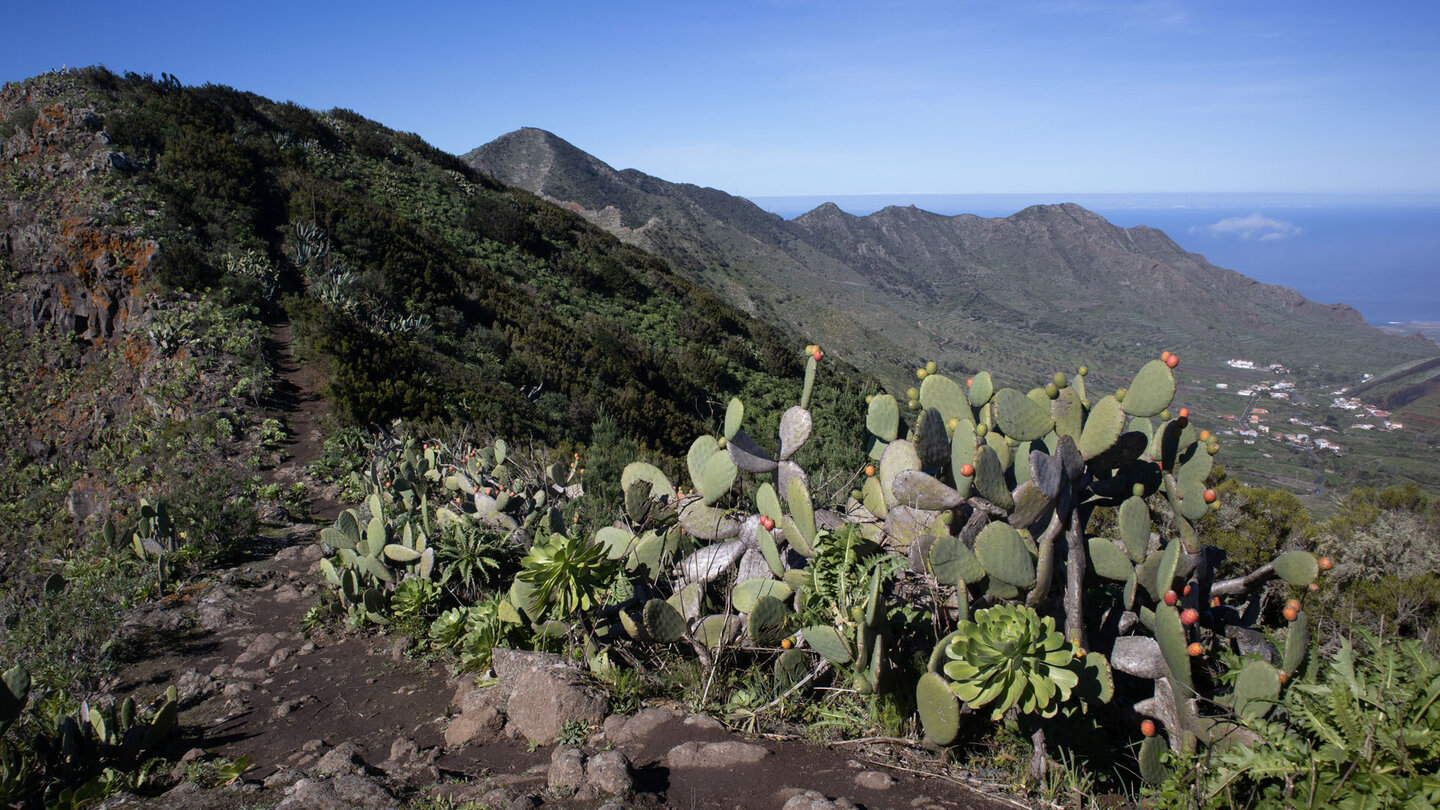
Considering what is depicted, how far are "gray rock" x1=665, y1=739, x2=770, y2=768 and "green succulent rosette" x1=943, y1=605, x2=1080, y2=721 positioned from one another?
2.59ft

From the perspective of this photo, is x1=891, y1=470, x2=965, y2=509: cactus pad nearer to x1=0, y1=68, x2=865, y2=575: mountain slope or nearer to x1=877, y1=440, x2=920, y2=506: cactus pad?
x1=877, y1=440, x2=920, y2=506: cactus pad

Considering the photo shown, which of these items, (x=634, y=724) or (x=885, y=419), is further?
(x=885, y=419)

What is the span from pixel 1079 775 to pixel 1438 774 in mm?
953

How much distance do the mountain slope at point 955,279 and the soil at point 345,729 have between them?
884 inches

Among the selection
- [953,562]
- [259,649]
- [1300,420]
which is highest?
[953,562]

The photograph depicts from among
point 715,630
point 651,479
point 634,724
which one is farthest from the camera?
point 651,479

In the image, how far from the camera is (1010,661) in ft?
6.40

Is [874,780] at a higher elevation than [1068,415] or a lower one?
lower

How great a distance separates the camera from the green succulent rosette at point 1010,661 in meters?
1.91

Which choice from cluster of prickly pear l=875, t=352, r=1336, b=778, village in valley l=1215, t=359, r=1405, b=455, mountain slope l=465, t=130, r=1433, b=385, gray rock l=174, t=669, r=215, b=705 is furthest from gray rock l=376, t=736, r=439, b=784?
village in valley l=1215, t=359, r=1405, b=455

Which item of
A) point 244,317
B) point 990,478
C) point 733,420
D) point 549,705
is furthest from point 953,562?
point 244,317

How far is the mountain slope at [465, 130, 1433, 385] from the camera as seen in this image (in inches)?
1328

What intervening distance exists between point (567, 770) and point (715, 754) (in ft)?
1.66

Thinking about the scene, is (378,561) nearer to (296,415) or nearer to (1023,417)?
(1023,417)
